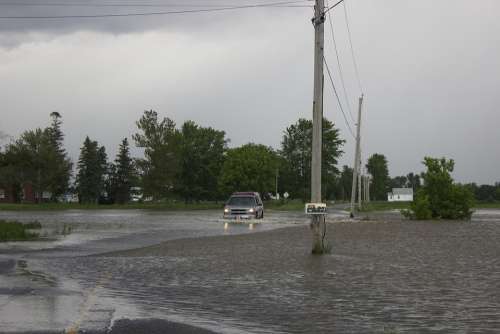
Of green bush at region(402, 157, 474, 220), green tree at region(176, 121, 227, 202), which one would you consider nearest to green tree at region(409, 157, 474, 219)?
green bush at region(402, 157, 474, 220)

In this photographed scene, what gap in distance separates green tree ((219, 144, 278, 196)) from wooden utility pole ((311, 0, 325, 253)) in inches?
4060

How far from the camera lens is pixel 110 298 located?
1147 centimetres

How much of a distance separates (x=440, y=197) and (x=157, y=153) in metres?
71.4

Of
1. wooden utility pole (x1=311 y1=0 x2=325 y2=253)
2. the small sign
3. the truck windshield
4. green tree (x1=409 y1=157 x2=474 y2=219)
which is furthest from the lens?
green tree (x1=409 y1=157 x2=474 y2=219)

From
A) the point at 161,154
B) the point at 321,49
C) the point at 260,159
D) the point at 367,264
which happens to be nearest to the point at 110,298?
the point at 367,264

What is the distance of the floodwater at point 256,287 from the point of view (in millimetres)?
9406

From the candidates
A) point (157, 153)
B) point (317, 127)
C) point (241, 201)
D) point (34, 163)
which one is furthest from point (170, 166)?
point (317, 127)

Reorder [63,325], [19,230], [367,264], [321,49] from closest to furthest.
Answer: [63,325]
[367,264]
[321,49]
[19,230]

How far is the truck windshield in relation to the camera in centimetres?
4628

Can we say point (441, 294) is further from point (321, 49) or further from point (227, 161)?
point (227, 161)

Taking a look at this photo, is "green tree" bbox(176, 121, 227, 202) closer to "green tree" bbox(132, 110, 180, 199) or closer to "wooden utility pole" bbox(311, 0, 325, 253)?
"green tree" bbox(132, 110, 180, 199)

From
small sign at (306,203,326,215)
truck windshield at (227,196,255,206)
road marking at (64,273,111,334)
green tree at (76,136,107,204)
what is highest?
green tree at (76,136,107,204)

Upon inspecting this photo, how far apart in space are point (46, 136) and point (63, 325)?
11369 cm

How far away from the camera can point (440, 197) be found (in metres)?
50.2
